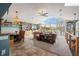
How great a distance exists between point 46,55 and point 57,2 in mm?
943

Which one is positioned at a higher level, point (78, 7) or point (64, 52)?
point (78, 7)

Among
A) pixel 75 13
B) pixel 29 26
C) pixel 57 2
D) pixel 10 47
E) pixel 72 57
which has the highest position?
pixel 57 2

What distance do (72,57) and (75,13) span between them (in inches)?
29.9

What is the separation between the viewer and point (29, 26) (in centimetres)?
252

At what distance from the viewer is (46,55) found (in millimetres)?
2541

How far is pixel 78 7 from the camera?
2459 millimetres

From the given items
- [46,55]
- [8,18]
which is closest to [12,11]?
[8,18]

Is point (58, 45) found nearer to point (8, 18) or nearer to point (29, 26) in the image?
point (29, 26)

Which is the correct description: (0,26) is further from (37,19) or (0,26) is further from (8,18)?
(37,19)

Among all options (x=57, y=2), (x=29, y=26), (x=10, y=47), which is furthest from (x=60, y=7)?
(x=10, y=47)

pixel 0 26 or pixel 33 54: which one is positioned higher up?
pixel 0 26

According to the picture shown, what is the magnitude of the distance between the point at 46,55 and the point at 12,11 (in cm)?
97

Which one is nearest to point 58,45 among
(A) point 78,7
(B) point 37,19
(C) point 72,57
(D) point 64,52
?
(D) point 64,52

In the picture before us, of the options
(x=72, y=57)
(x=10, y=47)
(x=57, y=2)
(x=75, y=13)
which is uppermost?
(x=57, y=2)
